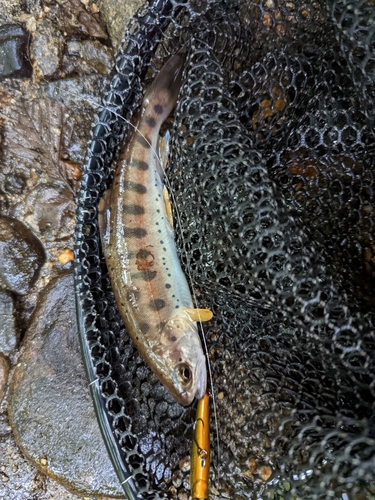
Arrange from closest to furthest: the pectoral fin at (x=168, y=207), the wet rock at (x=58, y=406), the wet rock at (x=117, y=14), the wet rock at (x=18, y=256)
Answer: the pectoral fin at (x=168, y=207) < the wet rock at (x=58, y=406) < the wet rock at (x=117, y=14) < the wet rock at (x=18, y=256)

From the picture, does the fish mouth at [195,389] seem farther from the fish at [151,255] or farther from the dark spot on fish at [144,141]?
the dark spot on fish at [144,141]

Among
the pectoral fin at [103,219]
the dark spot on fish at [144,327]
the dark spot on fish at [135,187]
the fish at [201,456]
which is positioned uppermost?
the dark spot on fish at [135,187]

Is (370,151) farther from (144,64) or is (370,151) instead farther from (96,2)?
(96,2)

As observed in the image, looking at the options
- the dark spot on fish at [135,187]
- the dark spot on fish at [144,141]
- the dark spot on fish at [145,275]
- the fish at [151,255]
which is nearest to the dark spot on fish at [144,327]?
the fish at [151,255]

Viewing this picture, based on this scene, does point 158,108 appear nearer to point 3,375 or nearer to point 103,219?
point 103,219

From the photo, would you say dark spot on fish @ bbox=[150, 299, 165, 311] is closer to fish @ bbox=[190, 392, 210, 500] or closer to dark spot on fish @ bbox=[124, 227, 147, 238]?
dark spot on fish @ bbox=[124, 227, 147, 238]

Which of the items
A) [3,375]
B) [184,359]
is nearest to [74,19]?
[184,359]
